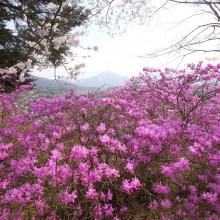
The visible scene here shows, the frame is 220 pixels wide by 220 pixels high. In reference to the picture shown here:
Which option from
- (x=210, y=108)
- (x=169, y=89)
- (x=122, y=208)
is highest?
(x=169, y=89)

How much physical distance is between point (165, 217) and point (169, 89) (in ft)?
10.2

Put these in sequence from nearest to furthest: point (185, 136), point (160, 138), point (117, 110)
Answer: point (160, 138), point (185, 136), point (117, 110)

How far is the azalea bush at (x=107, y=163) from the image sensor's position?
287cm

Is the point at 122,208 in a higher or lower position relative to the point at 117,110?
lower

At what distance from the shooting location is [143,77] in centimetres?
777

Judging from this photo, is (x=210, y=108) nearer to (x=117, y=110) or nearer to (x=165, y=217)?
(x=117, y=110)

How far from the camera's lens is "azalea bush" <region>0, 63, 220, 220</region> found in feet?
9.42

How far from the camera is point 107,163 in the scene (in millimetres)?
3904

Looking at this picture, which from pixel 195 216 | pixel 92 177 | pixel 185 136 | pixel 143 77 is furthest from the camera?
pixel 143 77

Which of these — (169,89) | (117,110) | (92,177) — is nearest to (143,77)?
(169,89)

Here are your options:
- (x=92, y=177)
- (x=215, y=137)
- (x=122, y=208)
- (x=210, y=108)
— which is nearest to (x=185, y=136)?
(x=215, y=137)

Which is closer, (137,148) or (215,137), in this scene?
(137,148)

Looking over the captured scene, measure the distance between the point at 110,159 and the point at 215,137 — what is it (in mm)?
1462

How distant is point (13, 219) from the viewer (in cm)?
298
